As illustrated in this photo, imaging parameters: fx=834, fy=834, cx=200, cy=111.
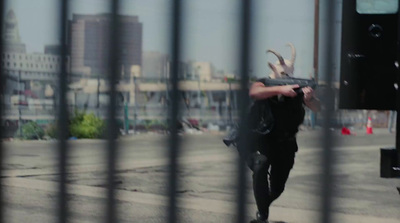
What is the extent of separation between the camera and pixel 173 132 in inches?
61.0

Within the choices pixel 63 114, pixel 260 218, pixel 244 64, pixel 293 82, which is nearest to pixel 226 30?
pixel 244 64

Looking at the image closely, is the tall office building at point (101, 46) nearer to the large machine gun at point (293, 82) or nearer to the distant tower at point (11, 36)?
the distant tower at point (11, 36)

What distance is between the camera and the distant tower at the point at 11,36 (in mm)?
1615

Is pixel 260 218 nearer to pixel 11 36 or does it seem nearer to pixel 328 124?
pixel 328 124

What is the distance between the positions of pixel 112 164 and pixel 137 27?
268mm

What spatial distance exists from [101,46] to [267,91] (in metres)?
0.33

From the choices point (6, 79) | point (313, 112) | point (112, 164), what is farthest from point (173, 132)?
point (6, 79)

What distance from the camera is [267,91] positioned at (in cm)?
161

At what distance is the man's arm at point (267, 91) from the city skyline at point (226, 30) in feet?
0.09

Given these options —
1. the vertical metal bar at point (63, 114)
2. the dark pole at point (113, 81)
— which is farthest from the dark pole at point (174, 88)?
the vertical metal bar at point (63, 114)

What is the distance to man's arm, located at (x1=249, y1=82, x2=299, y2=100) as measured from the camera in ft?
5.02

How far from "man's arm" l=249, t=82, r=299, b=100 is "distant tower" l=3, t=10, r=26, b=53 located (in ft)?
1.47

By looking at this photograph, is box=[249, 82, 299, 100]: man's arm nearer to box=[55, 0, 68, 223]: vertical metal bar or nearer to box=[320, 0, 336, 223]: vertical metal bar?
box=[320, 0, 336, 223]: vertical metal bar

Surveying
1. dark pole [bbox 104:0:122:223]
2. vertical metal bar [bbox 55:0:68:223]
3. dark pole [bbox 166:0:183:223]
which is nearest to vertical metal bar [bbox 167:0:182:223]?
dark pole [bbox 166:0:183:223]
